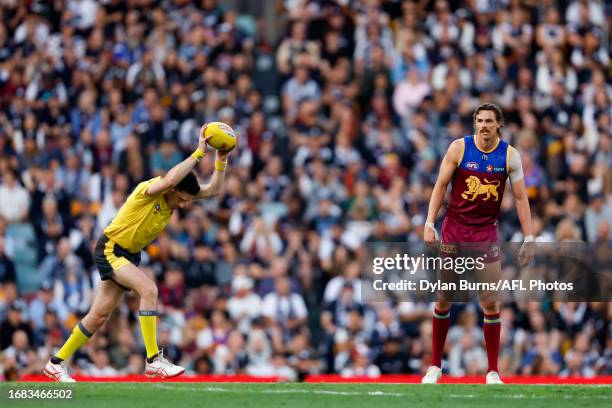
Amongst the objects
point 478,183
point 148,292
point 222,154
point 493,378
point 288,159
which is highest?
point 222,154

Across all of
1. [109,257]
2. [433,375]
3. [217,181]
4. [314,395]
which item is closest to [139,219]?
[109,257]

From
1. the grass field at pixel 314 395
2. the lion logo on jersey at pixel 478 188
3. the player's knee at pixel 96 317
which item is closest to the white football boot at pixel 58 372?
the grass field at pixel 314 395

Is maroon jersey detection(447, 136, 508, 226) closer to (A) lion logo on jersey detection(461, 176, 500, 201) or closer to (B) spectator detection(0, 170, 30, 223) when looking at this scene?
(A) lion logo on jersey detection(461, 176, 500, 201)

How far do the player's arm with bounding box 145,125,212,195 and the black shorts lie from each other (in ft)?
1.90

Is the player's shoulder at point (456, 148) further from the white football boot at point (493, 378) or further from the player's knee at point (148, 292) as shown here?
the player's knee at point (148, 292)

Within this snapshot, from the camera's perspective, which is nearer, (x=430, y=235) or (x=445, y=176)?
(x=430, y=235)

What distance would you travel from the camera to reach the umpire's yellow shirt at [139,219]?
1226 cm

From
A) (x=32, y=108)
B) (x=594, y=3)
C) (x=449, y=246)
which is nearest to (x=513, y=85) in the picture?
(x=594, y=3)

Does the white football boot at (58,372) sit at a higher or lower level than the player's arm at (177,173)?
lower

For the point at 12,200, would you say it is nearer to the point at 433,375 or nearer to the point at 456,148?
the point at 433,375

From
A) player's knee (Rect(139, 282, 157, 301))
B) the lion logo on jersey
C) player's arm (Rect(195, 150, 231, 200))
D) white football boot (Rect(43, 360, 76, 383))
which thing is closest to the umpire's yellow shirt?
player's arm (Rect(195, 150, 231, 200))

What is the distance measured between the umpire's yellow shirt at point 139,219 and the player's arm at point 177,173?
14 centimetres

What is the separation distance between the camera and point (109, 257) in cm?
1228

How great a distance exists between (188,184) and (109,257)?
2.98 feet
